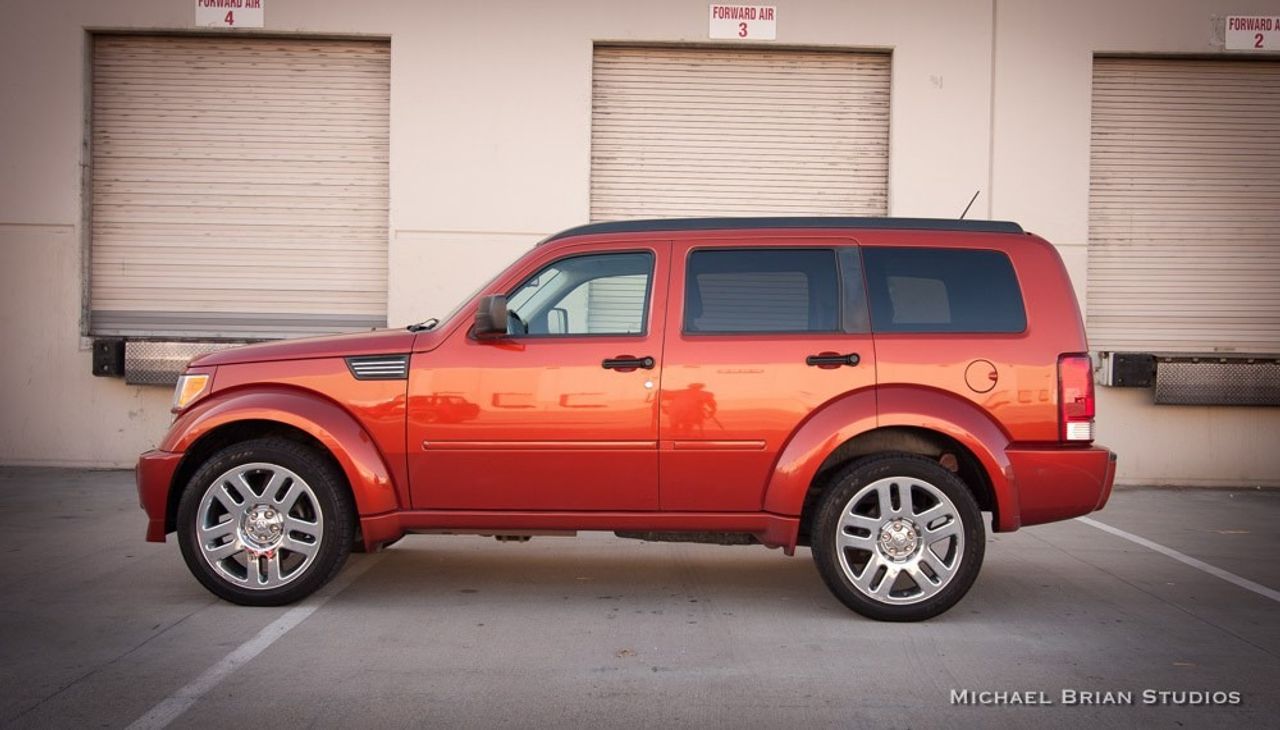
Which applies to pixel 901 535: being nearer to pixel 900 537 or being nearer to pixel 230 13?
pixel 900 537

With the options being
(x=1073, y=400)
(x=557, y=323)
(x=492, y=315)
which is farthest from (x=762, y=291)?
(x=1073, y=400)

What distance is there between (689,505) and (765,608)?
72cm

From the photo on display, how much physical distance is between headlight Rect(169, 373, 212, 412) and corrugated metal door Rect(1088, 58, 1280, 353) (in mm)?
8586

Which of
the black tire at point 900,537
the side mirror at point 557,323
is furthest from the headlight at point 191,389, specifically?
the black tire at point 900,537

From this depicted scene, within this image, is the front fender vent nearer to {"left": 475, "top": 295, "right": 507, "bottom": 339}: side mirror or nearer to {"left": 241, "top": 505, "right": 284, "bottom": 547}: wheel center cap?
{"left": 475, "top": 295, "right": 507, "bottom": 339}: side mirror

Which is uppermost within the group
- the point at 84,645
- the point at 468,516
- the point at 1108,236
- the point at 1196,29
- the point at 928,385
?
the point at 1196,29

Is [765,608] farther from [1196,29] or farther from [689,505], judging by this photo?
[1196,29]

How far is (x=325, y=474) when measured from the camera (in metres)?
5.61

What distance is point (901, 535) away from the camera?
5.42 m

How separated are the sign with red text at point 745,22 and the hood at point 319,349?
6229mm

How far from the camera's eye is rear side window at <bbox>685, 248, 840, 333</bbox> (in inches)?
222

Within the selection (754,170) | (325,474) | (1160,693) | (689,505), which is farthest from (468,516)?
(754,170)

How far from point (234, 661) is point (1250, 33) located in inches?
423

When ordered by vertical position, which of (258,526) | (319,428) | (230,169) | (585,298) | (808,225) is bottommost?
(258,526)
